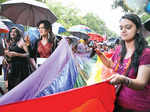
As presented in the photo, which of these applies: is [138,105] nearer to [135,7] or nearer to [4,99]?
[4,99]

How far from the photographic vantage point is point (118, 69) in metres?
1.90

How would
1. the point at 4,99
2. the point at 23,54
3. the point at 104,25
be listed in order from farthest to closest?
the point at 104,25 < the point at 23,54 < the point at 4,99

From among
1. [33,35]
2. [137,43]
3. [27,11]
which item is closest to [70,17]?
[27,11]

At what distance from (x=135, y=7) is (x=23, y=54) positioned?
1961mm

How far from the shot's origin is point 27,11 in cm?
555

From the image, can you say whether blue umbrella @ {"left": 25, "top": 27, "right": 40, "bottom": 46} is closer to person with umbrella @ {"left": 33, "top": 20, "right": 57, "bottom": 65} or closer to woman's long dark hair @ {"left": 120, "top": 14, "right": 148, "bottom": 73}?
person with umbrella @ {"left": 33, "top": 20, "right": 57, "bottom": 65}

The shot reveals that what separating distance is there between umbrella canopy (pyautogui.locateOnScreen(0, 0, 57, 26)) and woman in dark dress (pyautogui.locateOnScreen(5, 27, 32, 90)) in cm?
133

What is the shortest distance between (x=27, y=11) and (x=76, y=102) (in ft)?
13.8

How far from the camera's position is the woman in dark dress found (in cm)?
394

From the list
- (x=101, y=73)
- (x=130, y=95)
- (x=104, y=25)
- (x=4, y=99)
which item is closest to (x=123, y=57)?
A: (x=130, y=95)

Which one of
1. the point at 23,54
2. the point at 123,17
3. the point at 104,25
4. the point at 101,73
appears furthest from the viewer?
the point at 104,25

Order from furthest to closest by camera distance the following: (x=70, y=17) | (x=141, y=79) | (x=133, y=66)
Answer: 1. (x=70, y=17)
2. (x=133, y=66)
3. (x=141, y=79)

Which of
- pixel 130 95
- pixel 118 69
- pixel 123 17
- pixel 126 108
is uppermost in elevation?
pixel 123 17

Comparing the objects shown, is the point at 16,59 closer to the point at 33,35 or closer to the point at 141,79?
the point at 33,35
